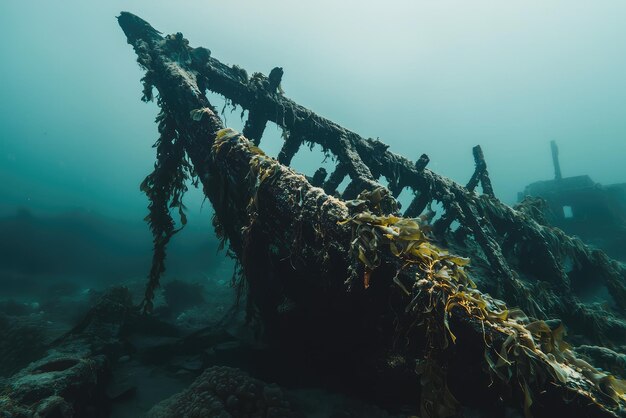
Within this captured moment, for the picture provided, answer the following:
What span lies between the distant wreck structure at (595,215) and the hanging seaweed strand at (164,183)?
70.4 feet

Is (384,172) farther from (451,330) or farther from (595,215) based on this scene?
(595,215)

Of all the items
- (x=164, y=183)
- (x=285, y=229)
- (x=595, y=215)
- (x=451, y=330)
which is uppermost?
(x=595, y=215)

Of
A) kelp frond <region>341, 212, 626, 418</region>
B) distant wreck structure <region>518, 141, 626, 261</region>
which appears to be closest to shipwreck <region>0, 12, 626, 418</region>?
kelp frond <region>341, 212, 626, 418</region>

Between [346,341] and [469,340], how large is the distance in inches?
96.5

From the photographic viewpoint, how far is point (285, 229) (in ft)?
9.76

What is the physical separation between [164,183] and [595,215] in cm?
2762

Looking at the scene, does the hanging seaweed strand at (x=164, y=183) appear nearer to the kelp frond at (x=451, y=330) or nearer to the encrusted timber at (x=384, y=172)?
the encrusted timber at (x=384, y=172)


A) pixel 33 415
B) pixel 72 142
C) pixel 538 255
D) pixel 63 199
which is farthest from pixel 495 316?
pixel 72 142

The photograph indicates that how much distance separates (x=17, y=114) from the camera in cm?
16962

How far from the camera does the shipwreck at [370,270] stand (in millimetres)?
1752

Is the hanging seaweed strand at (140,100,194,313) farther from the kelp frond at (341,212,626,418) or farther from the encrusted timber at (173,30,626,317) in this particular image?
the kelp frond at (341,212,626,418)

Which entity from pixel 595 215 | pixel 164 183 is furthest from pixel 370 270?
pixel 595 215

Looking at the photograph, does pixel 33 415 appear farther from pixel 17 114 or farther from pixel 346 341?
pixel 17 114

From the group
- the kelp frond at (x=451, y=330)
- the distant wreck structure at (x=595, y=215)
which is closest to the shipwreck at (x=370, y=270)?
the kelp frond at (x=451, y=330)
